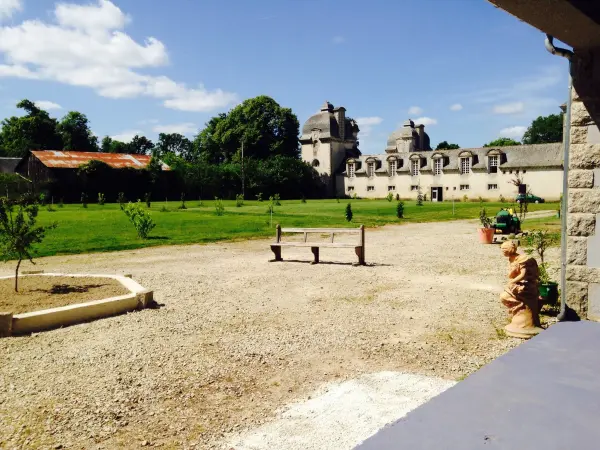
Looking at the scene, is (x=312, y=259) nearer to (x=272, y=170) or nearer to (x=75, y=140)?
(x=272, y=170)

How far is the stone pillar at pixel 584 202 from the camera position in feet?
17.9

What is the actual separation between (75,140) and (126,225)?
6380 centimetres

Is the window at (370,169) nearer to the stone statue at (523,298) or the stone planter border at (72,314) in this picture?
the stone planter border at (72,314)

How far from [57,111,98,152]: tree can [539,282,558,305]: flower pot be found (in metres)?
81.7

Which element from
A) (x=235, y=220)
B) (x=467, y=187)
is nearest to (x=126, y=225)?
(x=235, y=220)

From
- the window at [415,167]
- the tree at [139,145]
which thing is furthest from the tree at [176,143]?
the window at [415,167]

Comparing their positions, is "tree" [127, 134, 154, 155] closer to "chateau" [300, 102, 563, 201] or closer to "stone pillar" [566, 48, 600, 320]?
"chateau" [300, 102, 563, 201]

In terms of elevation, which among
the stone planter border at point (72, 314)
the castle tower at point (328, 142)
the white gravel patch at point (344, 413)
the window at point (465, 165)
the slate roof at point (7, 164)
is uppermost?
the castle tower at point (328, 142)

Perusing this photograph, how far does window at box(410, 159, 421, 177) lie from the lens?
210 feet

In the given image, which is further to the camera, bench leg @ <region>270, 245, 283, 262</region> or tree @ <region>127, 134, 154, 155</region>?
tree @ <region>127, 134, 154, 155</region>

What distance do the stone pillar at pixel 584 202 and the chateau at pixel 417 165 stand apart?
42032 millimetres

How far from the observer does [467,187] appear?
5941 cm

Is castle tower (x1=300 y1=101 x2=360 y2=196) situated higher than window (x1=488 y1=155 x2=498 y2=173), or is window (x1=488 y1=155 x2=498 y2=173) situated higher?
castle tower (x1=300 y1=101 x2=360 y2=196)

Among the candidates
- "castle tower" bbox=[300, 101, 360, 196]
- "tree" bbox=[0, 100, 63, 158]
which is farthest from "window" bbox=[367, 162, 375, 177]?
"tree" bbox=[0, 100, 63, 158]
